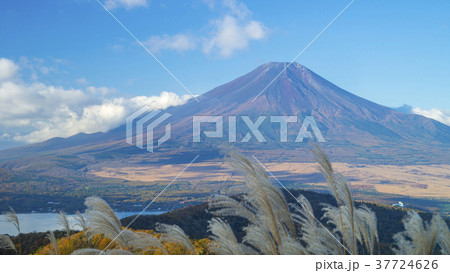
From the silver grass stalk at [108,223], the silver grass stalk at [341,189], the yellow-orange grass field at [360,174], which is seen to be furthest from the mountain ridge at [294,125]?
the silver grass stalk at [341,189]

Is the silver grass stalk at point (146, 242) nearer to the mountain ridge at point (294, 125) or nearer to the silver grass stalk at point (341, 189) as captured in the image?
the silver grass stalk at point (341, 189)

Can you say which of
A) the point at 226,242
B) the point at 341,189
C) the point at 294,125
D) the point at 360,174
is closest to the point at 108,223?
the point at 226,242

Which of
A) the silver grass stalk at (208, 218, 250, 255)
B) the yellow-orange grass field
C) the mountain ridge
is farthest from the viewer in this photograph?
the mountain ridge

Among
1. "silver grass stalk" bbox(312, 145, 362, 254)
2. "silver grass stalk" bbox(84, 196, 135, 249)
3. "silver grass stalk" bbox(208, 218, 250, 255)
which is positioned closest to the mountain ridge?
"silver grass stalk" bbox(84, 196, 135, 249)

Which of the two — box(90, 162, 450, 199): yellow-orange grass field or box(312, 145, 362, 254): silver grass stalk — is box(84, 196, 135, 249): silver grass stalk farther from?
box(90, 162, 450, 199): yellow-orange grass field

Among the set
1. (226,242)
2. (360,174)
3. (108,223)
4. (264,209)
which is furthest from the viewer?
(360,174)

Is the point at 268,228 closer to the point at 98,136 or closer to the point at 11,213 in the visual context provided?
the point at 11,213

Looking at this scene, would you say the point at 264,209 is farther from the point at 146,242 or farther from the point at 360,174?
the point at 360,174

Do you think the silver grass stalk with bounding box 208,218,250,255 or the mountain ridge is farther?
the mountain ridge

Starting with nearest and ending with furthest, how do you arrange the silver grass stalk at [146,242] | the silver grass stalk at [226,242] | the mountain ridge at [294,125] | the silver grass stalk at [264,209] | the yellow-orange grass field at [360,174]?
the silver grass stalk at [264,209], the silver grass stalk at [226,242], the silver grass stalk at [146,242], the yellow-orange grass field at [360,174], the mountain ridge at [294,125]
